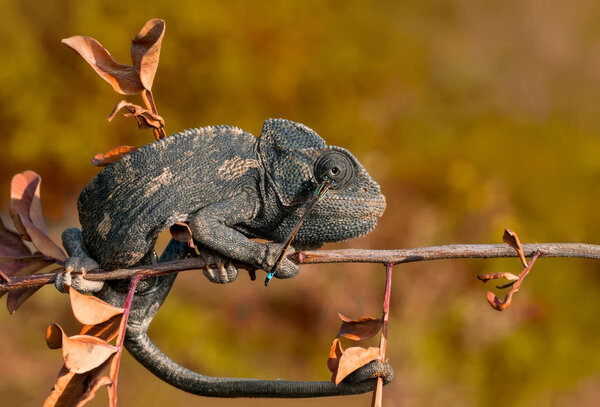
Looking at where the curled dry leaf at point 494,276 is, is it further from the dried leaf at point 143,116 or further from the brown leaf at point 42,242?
the brown leaf at point 42,242

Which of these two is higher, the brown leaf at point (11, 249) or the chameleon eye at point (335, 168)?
the chameleon eye at point (335, 168)

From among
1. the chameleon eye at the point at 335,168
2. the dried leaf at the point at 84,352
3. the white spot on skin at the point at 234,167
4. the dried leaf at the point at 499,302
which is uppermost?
the chameleon eye at the point at 335,168

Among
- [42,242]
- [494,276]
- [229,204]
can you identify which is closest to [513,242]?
[494,276]

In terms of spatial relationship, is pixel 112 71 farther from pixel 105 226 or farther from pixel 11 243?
pixel 11 243

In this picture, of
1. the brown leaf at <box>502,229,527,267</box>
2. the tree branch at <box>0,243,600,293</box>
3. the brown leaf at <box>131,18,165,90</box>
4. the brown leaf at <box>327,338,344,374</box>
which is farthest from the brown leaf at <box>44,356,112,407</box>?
the brown leaf at <box>502,229,527,267</box>

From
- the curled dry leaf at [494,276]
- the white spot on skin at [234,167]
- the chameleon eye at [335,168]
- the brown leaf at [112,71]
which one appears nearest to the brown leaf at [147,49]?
the brown leaf at [112,71]

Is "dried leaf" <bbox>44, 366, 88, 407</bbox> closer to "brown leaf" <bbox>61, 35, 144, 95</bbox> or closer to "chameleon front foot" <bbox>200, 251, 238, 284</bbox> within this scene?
"chameleon front foot" <bbox>200, 251, 238, 284</bbox>

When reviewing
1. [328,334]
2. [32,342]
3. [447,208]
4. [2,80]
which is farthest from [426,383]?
[2,80]

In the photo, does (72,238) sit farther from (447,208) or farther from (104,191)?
(447,208)
